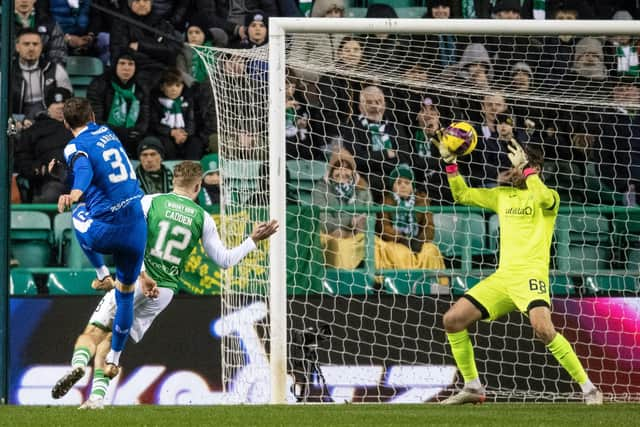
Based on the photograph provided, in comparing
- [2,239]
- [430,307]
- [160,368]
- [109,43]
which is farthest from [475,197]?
[109,43]

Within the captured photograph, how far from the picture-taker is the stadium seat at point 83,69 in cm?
1366

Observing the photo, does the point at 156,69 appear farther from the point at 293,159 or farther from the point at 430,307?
the point at 430,307

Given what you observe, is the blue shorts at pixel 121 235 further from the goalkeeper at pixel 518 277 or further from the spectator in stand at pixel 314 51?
the spectator in stand at pixel 314 51

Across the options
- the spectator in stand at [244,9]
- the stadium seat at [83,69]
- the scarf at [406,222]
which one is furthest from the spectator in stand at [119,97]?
the scarf at [406,222]

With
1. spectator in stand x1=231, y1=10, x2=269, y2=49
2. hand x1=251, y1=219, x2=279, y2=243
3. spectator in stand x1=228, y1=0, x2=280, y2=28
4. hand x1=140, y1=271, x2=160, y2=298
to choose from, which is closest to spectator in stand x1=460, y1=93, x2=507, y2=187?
spectator in stand x1=231, y1=10, x2=269, y2=49

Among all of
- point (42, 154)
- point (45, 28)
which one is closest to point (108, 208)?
point (42, 154)

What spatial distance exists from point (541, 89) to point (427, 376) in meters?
2.96

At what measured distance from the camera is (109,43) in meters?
13.6

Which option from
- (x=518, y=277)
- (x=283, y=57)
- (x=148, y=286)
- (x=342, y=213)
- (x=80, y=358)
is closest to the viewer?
(x=80, y=358)

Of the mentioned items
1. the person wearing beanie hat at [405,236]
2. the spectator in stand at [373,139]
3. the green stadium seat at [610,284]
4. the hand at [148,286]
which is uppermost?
the spectator in stand at [373,139]

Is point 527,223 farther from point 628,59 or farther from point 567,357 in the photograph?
point 628,59

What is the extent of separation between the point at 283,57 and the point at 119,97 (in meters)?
3.27

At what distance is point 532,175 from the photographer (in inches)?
385

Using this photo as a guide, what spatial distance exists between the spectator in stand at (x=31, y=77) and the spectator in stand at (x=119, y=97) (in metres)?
0.33
